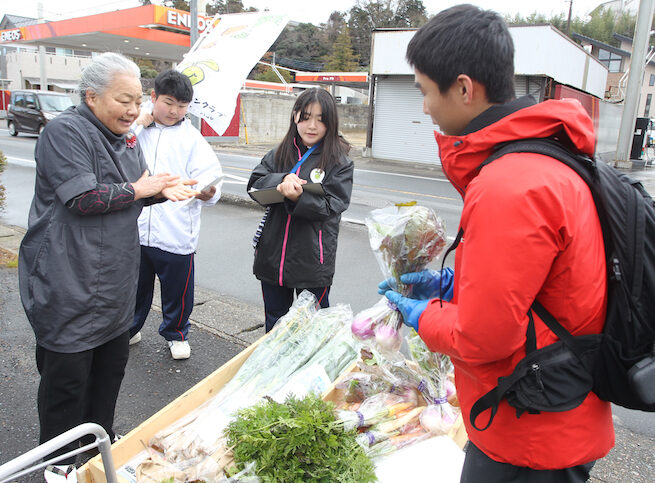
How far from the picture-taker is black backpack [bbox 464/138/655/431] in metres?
1.21

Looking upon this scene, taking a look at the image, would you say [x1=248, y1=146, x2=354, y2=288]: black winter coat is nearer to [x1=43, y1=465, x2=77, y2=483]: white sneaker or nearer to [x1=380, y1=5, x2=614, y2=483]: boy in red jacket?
[x1=43, y1=465, x2=77, y2=483]: white sneaker

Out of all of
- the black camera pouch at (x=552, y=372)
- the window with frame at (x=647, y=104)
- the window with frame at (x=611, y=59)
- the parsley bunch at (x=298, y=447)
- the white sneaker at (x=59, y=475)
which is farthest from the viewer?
the window with frame at (x=647, y=104)

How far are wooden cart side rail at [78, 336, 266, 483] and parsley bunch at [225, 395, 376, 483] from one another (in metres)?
0.45

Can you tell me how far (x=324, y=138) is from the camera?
3184 millimetres

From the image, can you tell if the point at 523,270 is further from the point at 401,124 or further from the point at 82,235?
the point at 401,124

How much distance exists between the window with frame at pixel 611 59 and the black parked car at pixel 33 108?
171 ft

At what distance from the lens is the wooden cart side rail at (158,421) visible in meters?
2.02

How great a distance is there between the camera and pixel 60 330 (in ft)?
7.43

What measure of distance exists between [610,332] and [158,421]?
1987 millimetres

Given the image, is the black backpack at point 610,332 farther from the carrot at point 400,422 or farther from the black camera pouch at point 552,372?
the carrot at point 400,422

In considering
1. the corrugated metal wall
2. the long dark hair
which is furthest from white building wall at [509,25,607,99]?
the long dark hair

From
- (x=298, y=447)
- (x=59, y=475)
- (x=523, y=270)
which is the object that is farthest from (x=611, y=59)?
(x=59, y=475)

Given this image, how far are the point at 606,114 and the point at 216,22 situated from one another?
29946mm

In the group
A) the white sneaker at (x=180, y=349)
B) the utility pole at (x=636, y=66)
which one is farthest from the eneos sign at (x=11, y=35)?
the white sneaker at (x=180, y=349)
